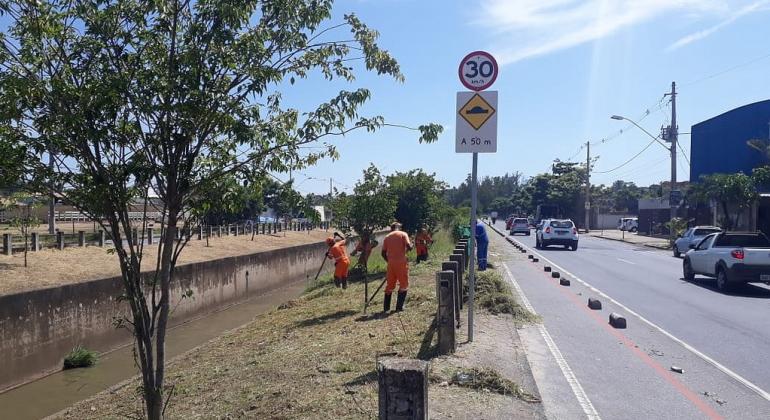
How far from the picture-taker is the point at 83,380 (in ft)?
44.4

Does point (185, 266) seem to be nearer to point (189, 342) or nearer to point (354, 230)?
point (189, 342)

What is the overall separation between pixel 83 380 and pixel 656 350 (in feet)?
34.7

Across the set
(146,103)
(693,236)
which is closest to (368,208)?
(146,103)

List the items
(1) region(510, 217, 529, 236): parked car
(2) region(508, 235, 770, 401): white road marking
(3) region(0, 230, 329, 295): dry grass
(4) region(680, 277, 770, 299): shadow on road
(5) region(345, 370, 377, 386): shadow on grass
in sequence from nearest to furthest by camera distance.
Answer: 1. (5) region(345, 370, 377, 386): shadow on grass
2. (2) region(508, 235, 770, 401): white road marking
3. (4) region(680, 277, 770, 299): shadow on road
4. (3) region(0, 230, 329, 295): dry grass
5. (1) region(510, 217, 529, 236): parked car

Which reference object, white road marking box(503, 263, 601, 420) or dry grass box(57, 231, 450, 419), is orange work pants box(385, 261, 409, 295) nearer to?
dry grass box(57, 231, 450, 419)

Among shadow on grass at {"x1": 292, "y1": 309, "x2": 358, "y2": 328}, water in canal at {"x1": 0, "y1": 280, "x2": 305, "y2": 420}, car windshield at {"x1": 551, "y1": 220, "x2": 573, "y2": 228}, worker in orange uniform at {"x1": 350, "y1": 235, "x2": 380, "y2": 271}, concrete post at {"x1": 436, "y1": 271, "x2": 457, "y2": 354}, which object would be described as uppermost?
car windshield at {"x1": 551, "y1": 220, "x2": 573, "y2": 228}

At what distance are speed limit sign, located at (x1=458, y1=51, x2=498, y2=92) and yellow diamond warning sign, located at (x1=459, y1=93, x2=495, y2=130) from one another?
0.48 feet

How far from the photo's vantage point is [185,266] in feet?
69.9

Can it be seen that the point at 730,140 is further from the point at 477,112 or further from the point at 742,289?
the point at 477,112

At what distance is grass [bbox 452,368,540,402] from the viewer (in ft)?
21.6

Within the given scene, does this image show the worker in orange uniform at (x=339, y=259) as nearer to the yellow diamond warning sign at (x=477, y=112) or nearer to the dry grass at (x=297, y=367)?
the dry grass at (x=297, y=367)

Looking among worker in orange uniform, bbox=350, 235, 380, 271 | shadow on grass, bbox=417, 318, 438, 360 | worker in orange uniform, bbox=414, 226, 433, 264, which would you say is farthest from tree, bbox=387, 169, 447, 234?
shadow on grass, bbox=417, 318, 438, 360

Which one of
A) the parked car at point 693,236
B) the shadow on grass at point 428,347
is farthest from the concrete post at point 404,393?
the parked car at point 693,236

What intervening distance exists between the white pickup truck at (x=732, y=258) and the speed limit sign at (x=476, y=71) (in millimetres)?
11075
